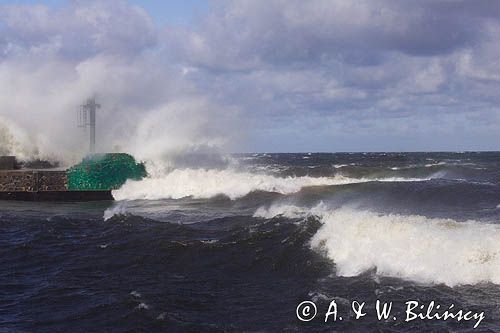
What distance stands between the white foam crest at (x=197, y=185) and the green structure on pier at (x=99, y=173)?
520 millimetres

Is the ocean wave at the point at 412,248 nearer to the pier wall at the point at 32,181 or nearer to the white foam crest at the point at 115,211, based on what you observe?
the white foam crest at the point at 115,211

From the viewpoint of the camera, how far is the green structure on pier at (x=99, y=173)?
27141 millimetres

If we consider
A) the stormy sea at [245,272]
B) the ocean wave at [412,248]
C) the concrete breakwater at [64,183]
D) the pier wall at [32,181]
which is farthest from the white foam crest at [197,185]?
the ocean wave at [412,248]

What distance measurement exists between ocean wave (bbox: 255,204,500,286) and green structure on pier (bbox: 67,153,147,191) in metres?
16.7

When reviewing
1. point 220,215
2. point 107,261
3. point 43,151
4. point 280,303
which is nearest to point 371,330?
point 280,303

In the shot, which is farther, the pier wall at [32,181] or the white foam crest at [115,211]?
the pier wall at [32,181]

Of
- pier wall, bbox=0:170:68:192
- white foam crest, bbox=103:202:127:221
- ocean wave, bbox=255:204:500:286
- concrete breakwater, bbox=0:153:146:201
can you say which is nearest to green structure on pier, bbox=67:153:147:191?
concrete breakwater, bbox=0:153:146:201

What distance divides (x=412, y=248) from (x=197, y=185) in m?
19.0

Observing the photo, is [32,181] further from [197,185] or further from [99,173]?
[197,185]

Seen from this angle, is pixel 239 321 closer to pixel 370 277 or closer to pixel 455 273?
pixel 370 277

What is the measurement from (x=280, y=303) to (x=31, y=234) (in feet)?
31.8

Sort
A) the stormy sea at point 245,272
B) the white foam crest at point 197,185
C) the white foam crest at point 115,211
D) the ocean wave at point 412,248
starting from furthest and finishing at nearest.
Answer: the white foam crest at point 197,185
the white foam crest at point 115,211
the ocean wave at point 412,248
the stormy sea at point 245,272

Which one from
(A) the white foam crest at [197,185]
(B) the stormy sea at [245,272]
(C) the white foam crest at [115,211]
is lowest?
(B) the stormy sea at [245,272]

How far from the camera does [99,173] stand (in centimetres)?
2747
